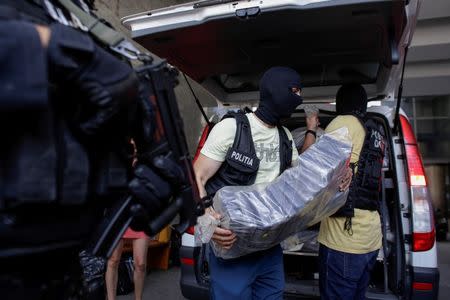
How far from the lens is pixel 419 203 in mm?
2766

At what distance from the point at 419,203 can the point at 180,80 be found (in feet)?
11.9

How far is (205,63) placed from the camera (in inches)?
127

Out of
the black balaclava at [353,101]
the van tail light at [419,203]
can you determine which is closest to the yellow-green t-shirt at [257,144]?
the black balaclava at [353,101]

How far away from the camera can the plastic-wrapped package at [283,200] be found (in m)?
1.95

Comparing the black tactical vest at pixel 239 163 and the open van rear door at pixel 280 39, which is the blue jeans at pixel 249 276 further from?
the open van rear door at pixel 280 39

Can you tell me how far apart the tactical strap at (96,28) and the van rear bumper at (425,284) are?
2391 millimetres

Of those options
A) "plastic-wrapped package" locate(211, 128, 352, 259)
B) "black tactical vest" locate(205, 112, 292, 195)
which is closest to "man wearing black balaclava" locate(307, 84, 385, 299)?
"plastic-wrapped package" locate(211, 128, 352, 259)

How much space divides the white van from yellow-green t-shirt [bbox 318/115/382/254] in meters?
0.37

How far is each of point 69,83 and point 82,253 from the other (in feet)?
2.03

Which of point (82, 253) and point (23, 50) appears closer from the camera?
point (23, 50)

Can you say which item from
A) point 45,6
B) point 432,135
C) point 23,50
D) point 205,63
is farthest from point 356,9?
point 432,135

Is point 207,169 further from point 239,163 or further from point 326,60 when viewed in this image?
point 326,60

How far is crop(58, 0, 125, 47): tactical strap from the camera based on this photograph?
1.25 metres

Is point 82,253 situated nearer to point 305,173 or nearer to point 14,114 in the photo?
point 14,114
